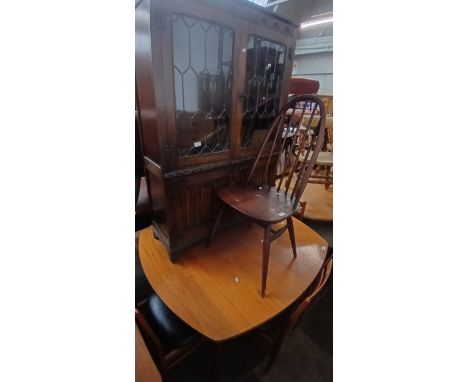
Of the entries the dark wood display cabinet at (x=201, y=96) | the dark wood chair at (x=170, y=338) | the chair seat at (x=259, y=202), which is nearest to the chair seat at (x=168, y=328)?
the dark wood chair at (x=170, y=338)

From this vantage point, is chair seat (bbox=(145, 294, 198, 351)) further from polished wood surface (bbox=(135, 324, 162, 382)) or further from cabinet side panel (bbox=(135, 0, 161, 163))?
cabinet side panel (bbox=(135, 0, 161, 163))

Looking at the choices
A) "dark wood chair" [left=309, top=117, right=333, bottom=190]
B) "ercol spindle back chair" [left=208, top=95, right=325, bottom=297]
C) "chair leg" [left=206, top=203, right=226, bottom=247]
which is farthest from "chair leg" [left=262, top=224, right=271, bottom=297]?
"dark wood chair" [left=309, top=117, right=333, bottom=190]

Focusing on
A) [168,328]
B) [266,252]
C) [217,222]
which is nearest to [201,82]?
[217,222]

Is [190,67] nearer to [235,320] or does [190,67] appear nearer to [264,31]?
[264,31]

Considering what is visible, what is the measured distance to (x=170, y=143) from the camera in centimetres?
104

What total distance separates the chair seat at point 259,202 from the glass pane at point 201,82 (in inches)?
10.4

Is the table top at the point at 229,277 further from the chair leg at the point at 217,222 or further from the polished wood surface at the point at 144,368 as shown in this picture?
the polished wood surface at the point at 144,368

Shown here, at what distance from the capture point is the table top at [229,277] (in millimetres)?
963

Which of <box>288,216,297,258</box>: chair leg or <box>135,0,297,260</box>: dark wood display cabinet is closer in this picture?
<box>135,0,297,260</box>: dark wood display cabinet

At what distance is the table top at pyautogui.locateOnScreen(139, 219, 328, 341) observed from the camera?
0.96 m

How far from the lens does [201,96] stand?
1.11m

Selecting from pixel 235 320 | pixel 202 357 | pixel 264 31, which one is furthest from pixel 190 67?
pixel 202 357

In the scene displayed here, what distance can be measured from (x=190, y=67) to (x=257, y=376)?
62.6 inches

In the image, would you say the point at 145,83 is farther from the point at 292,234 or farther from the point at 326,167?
the point at 326,167
